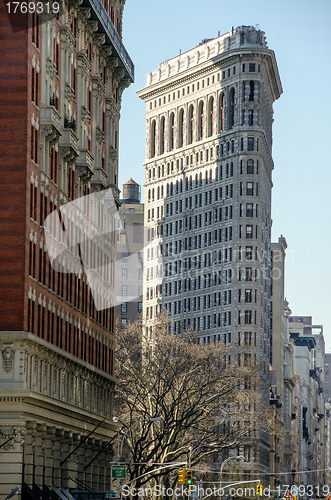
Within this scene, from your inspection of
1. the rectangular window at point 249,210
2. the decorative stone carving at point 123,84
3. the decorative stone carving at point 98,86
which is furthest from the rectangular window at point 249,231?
the decorative stone carving at point 98,86

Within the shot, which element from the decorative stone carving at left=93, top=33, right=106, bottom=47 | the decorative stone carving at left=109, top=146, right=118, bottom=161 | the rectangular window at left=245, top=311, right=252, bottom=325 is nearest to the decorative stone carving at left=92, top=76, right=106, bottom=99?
the decorative stone carving at left=93, top=33, right=106, bottom=47

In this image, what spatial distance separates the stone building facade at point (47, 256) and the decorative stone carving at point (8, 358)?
0.05m

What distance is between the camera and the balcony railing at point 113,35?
247 ft

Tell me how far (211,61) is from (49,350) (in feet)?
435

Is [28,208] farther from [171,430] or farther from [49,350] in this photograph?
[171,430]

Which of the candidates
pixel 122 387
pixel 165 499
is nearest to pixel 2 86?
pixel 122 387

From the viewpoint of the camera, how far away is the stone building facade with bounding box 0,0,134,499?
178 feet

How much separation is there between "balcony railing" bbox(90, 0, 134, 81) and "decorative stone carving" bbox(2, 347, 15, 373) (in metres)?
29.6

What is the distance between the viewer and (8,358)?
53438 millimetres

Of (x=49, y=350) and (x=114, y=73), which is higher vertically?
(x=114, y=73)

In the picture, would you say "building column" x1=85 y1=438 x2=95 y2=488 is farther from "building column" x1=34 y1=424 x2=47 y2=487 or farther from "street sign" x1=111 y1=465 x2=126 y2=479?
"building column" x1=34 y1=424 x2=47 y2=487

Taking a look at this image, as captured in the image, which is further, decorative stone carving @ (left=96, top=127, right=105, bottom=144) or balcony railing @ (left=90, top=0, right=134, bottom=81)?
decorative stone carving @ (left=96, top=127, right=105, bottom=144)

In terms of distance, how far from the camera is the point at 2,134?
55.6m

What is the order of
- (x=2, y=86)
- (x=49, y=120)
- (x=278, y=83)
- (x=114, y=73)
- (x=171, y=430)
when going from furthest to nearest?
(x=278, y=83) < (x=114, y=73) < (x=171, y=430) < (x=49, y=120) < (x=2, y=86)
